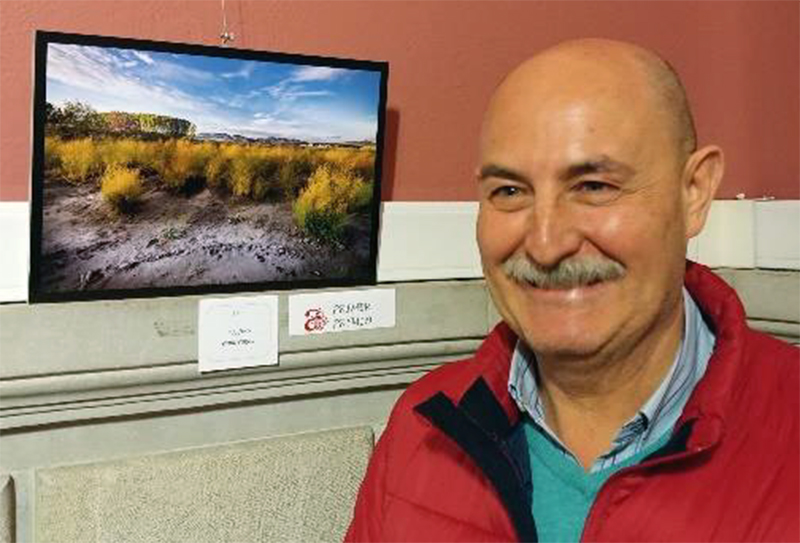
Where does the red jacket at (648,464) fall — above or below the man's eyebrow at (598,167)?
below

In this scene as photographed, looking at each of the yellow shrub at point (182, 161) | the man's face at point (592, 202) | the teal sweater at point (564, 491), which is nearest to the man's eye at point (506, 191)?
the man's face at point (592, 202)

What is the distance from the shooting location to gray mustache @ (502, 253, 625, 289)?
3.28 ft

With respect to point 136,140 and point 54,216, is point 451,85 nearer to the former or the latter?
point 136,140

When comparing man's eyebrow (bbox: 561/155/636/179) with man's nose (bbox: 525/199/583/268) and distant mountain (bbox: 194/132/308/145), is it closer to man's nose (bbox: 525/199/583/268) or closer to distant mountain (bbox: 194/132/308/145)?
man's nose (bbox: 525/199/583/268)

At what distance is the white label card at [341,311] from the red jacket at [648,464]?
0.73ft

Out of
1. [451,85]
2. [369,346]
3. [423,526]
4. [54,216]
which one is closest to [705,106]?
[451,85]

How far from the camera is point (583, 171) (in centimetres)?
99

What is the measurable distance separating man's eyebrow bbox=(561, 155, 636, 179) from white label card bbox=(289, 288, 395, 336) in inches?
20.7

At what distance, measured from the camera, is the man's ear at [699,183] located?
1.04m

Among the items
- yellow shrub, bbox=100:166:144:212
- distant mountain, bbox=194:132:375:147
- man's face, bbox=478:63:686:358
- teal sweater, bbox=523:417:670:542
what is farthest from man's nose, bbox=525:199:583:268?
yellow shrub, bbox=100:166:144:212

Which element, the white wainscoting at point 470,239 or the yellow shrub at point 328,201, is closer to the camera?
the yellow shrub at point 328,201

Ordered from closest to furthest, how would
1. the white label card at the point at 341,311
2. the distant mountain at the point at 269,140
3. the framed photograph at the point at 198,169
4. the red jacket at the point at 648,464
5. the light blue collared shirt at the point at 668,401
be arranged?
the red jacket at the point at 648,464
the light blue collared shirt at the point at 668,401
the framed photograph at the point at 198,169
the distant mountain at the point at 269,140
the white label card at the point at 341,311

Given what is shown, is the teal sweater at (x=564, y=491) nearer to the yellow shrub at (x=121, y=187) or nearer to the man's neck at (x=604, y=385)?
the man's neck at (x=604, y=385)

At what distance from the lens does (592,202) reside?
3.27ft
